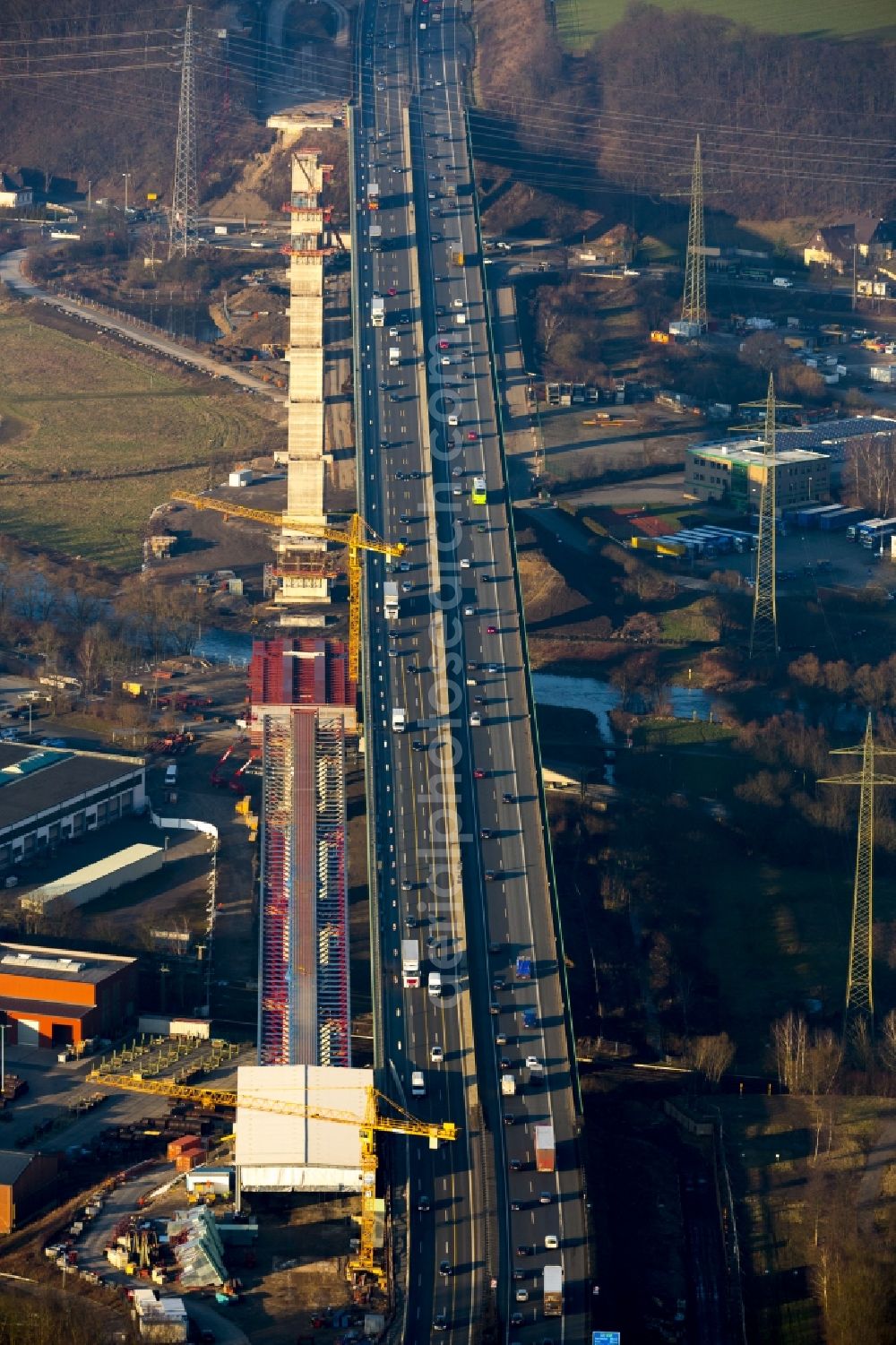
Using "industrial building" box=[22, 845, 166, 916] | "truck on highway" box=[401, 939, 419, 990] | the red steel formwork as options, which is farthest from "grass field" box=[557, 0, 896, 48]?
"truck on highway" box=[401, 939, 419, 990]

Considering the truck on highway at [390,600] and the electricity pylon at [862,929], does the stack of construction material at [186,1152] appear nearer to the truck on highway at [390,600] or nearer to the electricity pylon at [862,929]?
the electricity pylon at [862,929]

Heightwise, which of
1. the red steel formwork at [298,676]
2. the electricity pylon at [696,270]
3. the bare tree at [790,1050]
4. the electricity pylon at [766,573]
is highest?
the electricity pylon at [696,270]

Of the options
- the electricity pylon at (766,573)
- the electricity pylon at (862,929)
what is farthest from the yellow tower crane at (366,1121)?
the electricity pylon at (766,573)

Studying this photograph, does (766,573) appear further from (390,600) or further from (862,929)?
(862,929)

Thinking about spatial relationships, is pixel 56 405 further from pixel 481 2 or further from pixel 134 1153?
pixel 134 1153

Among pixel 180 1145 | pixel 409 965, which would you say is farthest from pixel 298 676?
pixel 180 1145

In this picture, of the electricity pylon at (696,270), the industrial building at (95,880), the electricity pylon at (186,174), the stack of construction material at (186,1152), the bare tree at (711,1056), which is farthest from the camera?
the electricity pylon at (186,174)
